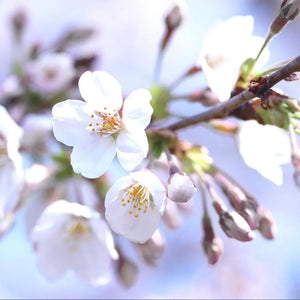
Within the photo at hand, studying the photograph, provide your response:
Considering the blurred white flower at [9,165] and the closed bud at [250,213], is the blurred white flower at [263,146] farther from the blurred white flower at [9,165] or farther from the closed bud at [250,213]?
the blurred white flower at [9,165]

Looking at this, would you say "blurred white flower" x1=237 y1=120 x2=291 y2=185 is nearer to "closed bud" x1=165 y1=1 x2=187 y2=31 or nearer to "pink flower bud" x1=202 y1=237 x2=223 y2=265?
"pink flower bud" x1=202 y1=237 x2=223 y2=265

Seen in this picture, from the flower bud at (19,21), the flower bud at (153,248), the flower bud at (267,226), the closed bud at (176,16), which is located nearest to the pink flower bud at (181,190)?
the flower bud at (267,226)

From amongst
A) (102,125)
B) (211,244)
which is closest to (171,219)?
(211,244)

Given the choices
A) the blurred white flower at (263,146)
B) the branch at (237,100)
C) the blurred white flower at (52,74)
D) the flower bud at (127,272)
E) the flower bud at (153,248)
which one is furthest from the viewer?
the blurred white flower at (52,74)

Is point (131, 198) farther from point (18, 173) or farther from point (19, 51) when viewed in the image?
point (19, 51)

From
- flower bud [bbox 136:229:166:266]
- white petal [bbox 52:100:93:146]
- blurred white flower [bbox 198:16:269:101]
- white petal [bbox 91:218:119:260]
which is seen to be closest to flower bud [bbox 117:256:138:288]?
flower bud [bbox 136:229:166:266]

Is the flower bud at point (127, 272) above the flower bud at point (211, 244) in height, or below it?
below
